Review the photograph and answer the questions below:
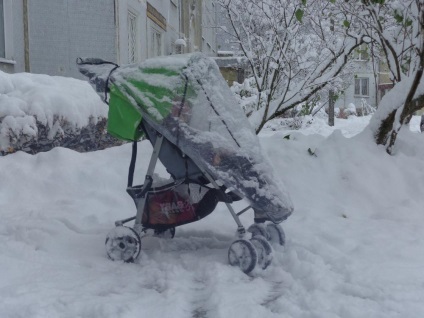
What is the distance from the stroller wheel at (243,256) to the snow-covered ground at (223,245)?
6cm

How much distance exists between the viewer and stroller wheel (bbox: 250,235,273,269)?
10.9ft

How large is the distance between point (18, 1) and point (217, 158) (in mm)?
6475

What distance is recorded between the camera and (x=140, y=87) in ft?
11.0

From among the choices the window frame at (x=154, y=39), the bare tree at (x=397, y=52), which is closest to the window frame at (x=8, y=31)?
the bare tree at (x=397, y=52)

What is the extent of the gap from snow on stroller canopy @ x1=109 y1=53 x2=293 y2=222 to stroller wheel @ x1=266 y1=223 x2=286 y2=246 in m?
0.36

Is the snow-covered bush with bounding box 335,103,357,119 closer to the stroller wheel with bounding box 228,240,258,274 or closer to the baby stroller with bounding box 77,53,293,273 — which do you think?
the baby stroller with bounding box 77,53,293,273

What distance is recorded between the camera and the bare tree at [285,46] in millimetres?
6188

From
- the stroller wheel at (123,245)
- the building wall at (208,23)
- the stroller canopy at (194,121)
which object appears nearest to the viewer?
the stroller canopy at (194,121)

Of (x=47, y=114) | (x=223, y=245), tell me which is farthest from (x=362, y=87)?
(x=223, y=245)

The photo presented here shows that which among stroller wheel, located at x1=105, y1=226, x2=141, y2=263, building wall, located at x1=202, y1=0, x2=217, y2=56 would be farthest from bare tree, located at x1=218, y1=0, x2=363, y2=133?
building wall, located at x1=202, y1=0, x2=217, y2=56

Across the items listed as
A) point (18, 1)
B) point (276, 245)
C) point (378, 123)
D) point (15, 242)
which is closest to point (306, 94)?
point (378, 123)

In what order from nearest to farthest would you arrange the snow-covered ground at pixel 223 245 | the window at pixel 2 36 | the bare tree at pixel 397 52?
1. the snow-covered ground at pixel 223 245
2. the bare tree at pixel 397 52
3. the window at pixel 2 36

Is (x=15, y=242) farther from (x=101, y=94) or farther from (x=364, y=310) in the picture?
(x=364, y=310)

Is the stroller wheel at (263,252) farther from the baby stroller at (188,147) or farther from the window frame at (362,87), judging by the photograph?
the window frame at (362,87)
